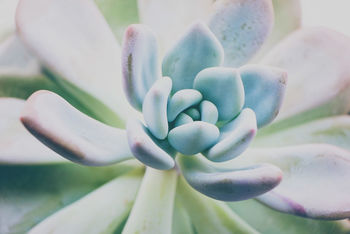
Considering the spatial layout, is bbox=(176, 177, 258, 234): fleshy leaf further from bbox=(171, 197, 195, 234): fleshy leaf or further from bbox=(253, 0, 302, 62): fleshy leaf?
bbox=(253, 0, 302, 62): fleshy leaf

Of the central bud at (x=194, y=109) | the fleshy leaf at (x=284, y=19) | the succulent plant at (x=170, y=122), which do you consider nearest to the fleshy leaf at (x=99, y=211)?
the succulent plant at (x=170, y=122)

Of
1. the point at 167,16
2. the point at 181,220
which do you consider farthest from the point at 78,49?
the point at 181,220

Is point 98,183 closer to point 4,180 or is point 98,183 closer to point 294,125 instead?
point 4,180

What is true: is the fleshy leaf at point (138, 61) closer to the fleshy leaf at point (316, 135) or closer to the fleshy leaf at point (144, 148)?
the fleshy leaf at point (144, 148)

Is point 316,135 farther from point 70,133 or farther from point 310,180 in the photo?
point 70,133

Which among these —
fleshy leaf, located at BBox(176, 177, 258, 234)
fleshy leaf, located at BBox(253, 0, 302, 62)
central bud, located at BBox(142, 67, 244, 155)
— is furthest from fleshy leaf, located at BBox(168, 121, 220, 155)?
fleshy leaf, located at BBox(253, 0, 302, 62)

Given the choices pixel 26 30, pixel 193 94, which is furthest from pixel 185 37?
pixel 26 30
